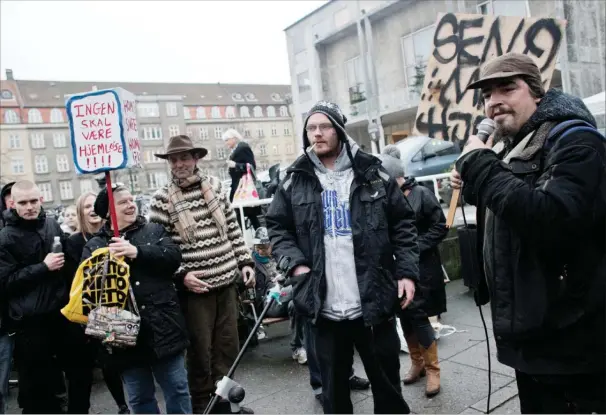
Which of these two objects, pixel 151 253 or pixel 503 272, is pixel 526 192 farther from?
pixel 151 253

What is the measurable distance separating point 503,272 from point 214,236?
2.34 m

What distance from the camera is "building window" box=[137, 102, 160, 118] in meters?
71.9

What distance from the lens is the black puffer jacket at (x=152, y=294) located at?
10.6ft

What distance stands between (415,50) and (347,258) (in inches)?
867

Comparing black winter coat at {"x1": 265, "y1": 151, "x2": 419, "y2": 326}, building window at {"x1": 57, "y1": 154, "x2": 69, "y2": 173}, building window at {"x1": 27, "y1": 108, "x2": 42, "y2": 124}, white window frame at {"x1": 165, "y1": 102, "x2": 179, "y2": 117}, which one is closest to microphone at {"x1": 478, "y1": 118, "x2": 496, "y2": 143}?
black winter coat at {"x1": 265, "y1": 151, "x2": 419, "y2": 326}

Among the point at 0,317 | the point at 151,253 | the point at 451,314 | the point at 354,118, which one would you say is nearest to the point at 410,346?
the point at 451,314

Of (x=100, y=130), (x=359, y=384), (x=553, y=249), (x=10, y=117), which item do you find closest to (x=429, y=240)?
(x=359, y=384)

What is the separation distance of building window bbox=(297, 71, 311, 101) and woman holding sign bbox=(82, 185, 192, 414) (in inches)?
1022

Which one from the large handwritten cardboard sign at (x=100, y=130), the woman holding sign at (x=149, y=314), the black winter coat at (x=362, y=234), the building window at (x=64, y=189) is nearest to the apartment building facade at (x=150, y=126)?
the building window at (x=64, y=189)

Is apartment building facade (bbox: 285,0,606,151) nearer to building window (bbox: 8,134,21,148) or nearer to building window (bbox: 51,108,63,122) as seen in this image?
building window (bbox: 51,108,63,122)

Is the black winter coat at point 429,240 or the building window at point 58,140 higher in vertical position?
the building window at point 58,140

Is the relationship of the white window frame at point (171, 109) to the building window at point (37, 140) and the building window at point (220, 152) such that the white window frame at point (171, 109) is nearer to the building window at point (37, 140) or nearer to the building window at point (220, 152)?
the building window at point (220, 152)

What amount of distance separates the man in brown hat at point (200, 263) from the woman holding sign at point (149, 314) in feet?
0.74

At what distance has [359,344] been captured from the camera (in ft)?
9.27
